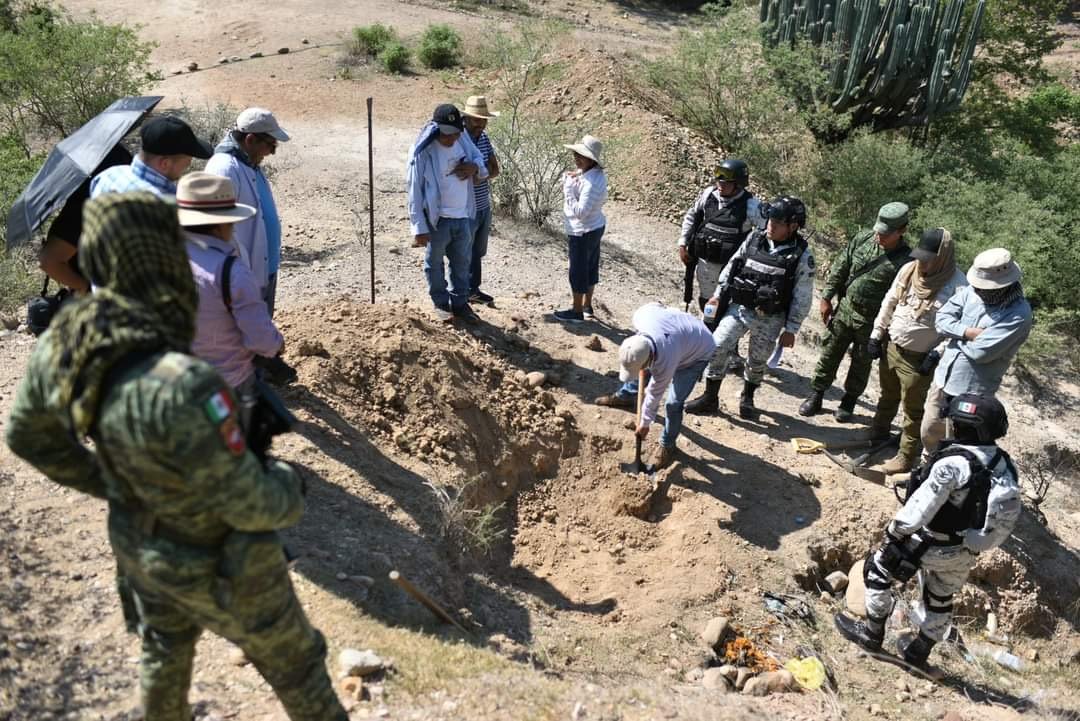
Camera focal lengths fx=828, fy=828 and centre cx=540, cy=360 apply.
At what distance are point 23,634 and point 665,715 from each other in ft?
8.26

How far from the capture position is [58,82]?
10.2 meters

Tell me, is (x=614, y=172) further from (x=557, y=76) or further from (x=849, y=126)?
(x=849, y=126)

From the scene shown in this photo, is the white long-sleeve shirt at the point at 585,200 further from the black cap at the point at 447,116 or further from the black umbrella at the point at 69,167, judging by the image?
the black umbrella at the point at 69,167

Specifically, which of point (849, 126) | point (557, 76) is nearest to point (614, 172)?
point (557, 76)

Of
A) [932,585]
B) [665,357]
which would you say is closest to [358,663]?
[665,357]

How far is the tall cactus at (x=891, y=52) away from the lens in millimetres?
12719

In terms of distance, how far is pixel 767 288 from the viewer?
5.59m

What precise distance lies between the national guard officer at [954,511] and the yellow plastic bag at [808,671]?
0.50 metres

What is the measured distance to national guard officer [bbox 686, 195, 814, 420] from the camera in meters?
5.53

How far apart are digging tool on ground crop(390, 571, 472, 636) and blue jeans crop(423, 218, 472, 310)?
2.84 metres

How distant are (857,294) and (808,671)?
9.35 feet

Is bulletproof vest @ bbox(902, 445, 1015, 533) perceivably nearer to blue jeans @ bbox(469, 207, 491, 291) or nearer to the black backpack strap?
the black backpack strap

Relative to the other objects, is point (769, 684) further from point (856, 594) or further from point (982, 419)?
point (982, 419)

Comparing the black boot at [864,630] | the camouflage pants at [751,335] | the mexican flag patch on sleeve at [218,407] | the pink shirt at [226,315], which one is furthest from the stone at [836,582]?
the mexican flag patch on sleeve at [218,407]
